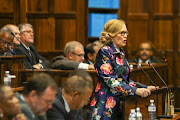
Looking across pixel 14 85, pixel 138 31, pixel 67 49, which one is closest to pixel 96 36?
pixel 138 31

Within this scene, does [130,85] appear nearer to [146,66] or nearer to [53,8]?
[146,66]

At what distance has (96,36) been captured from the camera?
881 centimetres

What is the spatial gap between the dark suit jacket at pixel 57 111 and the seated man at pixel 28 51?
2834 millimetres

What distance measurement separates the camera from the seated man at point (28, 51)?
645 cm

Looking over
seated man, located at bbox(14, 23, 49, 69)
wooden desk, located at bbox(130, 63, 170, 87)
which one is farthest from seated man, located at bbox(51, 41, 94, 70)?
wooden desk, located at bbox(130, 63, 170, 87)

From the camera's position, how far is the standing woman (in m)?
4.27

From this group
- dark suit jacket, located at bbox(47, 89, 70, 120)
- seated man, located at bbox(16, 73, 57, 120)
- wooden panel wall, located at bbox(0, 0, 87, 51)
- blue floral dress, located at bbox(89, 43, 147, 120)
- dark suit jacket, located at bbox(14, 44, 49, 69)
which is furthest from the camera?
wooden panel wall, located at bbox(0, 0, 87, 51)

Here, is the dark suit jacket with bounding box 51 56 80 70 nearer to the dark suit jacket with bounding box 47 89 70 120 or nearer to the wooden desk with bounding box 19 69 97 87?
the wooden desk with bounding box 19 69 97 87

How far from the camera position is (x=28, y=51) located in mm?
6660

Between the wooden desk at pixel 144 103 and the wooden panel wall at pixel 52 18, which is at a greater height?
the wooden panel wall at pixel 52 18

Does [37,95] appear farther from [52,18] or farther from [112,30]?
[52,18]

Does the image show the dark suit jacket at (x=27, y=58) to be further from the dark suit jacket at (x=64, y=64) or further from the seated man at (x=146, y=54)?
the seated man at (x=146, y=54)

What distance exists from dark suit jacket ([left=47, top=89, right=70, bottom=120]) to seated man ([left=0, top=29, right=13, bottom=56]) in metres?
2.70

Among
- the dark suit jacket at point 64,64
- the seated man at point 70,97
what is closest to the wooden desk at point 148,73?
the dark suit jacket at point 64,64
